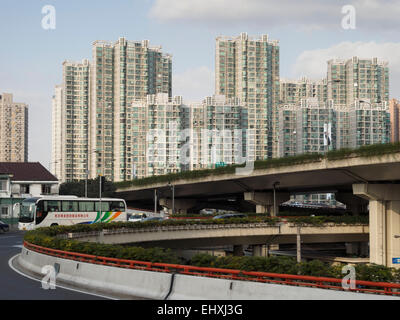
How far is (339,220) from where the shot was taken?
61500mm

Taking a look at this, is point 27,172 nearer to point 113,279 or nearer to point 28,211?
point 28,211

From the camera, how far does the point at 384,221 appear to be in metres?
53.4

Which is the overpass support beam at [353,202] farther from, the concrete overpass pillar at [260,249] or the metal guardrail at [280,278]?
the metal guardrail at [280,278]

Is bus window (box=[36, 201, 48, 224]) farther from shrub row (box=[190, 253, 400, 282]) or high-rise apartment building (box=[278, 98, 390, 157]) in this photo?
high-rise apartment building (box=[278, 98, 390, 157])

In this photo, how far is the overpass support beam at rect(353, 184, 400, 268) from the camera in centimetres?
5231

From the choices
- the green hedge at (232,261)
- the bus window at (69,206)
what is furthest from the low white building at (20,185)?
the green hedge at (232,261)

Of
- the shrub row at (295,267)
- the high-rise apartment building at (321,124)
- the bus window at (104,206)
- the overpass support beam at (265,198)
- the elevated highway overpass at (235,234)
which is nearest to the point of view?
the shrub row at (295,267)

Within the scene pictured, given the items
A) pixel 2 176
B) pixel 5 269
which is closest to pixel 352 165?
pixel 5 269

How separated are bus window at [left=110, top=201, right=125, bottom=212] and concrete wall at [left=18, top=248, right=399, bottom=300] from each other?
37776 mm

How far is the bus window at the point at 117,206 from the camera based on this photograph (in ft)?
210

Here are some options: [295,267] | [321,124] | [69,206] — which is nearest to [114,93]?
[321,124]

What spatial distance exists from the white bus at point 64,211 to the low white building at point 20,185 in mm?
25929
